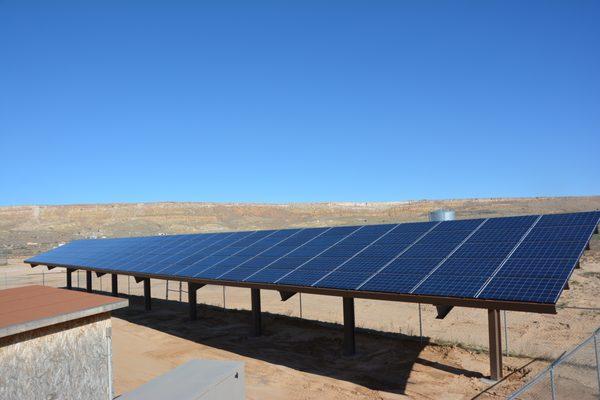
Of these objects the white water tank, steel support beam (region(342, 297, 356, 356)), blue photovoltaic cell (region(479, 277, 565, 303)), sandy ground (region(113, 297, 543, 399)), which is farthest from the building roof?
the white water tank

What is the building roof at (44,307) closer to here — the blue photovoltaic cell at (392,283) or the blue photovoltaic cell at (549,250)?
the blue photovoltaic cell at (392,283)

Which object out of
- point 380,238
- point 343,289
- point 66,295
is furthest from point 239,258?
point 66,295

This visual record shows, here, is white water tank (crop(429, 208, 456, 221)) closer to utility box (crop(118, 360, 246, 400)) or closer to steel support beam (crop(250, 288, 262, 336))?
steel support beam (crop(250, 288, 262, 336))

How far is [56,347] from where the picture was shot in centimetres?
775

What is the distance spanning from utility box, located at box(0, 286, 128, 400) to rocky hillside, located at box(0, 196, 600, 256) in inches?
3044

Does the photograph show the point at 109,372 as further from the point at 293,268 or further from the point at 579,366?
the point at 579,366

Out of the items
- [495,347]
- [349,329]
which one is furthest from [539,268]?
[349,329]

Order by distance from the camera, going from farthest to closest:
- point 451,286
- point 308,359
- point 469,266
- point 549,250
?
1. point 308,359
2. point 469,266
3. point 549,250
4. point 451,286

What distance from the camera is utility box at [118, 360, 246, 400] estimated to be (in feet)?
25.9

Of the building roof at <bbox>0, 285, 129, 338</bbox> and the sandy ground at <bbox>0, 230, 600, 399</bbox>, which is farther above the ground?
the building roof at <bbox>0, 285, 129, 338</bbox>

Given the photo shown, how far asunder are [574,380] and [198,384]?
33.9 ft

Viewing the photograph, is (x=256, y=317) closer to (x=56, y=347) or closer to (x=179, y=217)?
(x=56, y=347)

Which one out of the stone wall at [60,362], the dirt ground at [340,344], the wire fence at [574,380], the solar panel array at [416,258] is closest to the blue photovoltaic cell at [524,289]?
the solar panel array at [416,258]

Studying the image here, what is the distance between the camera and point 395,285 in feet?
39.1
